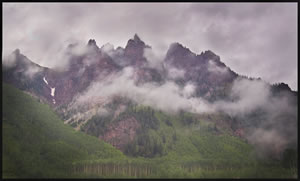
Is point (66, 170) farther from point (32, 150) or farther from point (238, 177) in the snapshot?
point (238, 177)

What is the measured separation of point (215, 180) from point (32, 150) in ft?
363

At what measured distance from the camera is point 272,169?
198250mm

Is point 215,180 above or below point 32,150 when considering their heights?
below

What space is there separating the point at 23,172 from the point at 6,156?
15.7 metres

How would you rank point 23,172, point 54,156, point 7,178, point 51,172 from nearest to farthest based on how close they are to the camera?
point 7,178, point 23,172, point 51,172, point 54,156

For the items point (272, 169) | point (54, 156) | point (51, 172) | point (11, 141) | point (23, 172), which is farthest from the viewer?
point (272, 169)

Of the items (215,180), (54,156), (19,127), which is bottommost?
(215,180)

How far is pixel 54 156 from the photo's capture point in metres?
183

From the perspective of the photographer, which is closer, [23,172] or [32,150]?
[23,172]

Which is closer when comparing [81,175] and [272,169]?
[81,175]

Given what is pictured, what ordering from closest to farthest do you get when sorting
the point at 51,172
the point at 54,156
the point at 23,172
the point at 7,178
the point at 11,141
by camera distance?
1. the point at 7,178
2. the point at 23,172
3. the point at 51,172
4. the point at 11,141
5. the point at 54,156

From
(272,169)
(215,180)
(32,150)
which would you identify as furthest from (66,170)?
(272,169)

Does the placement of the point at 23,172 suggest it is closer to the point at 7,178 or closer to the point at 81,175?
the point at 7,178

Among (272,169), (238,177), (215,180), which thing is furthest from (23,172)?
(272,169)
